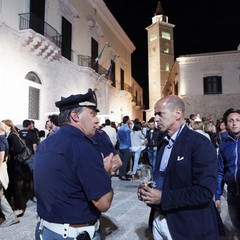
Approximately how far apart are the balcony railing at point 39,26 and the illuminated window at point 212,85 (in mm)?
16941

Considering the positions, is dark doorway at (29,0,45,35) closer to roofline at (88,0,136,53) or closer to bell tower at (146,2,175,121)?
roofline at (88,0,136,53)

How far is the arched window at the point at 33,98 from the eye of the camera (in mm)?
13005

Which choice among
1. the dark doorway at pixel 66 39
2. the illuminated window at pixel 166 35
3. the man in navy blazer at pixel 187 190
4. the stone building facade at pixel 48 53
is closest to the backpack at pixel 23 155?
the man in navy blazer at pixel 187 190

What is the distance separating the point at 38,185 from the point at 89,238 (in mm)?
452

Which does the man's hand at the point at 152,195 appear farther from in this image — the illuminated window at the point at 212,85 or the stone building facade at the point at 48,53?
the illuminated window at the point at 212,85

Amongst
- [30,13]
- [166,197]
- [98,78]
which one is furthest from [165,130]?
[98,78]

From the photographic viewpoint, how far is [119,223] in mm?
4750

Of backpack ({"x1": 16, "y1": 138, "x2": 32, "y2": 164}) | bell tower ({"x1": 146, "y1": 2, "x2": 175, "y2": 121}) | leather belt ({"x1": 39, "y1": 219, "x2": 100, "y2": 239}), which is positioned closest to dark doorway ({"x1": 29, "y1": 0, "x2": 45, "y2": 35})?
backpack ({"x1": 16, "y1": 138, "x2": 32, "y2": 164})

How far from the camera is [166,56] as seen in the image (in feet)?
149

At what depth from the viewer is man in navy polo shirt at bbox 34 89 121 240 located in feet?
5.50

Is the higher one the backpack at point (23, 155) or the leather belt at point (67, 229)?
the backpack at point (23, 155)

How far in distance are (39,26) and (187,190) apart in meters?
13.2

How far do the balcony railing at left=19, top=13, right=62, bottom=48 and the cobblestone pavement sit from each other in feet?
29.2

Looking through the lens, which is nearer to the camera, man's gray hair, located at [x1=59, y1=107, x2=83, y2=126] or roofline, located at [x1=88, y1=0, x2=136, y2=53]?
man's gray hair, located at [x1=59, y1=107, x2=83, y2=126]
